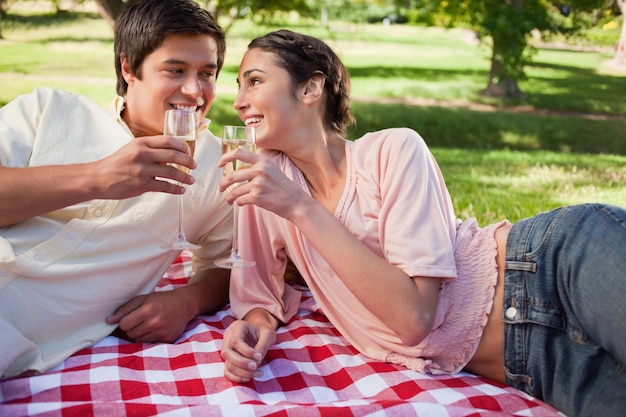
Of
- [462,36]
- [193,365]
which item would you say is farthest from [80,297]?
[462,36]

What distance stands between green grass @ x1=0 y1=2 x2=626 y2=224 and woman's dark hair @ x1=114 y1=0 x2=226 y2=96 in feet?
12.9

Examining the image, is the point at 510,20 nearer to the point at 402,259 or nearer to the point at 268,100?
the point at 268,100

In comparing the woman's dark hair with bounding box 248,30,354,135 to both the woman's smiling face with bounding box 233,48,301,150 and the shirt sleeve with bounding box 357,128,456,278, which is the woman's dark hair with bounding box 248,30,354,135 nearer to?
the woman's smiling face with bounding box 233,48,301,150

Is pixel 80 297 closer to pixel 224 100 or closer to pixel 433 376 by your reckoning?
pixel 433 376

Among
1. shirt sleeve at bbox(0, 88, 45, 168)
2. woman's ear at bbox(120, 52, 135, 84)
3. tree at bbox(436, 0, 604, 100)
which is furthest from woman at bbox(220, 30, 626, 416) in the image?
tree at bbox(436, 0, 604, 100)

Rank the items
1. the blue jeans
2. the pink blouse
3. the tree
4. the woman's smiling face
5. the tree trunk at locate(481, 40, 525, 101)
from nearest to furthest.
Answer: the blue jeans
the pink blouse
the woman's smiling face
the tree
the tree trunk at locate(481, 40, 525, 101)

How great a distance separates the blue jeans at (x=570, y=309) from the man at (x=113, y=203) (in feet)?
4.43

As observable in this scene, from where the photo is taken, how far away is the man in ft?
8.29

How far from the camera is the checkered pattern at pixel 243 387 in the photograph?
2379mm

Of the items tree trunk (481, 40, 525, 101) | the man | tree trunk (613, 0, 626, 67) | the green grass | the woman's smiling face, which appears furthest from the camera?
tree trunk (481, 40, 525, 101)

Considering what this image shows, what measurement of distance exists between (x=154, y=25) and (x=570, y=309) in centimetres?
211

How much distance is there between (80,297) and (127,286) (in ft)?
0.74

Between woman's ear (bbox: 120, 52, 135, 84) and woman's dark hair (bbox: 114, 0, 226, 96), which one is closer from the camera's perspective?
woman's dark hair (bbox: 114, 0, 226, 96)

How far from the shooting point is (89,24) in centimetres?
2086
